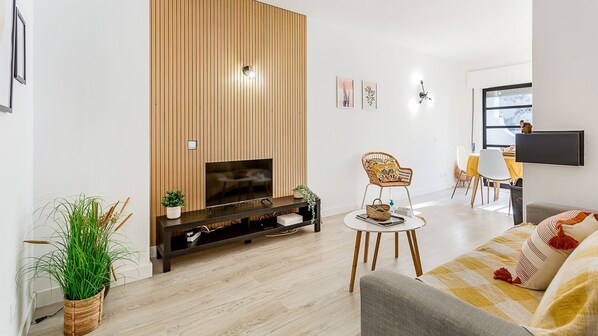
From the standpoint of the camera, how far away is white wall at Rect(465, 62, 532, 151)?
5949 millimetres

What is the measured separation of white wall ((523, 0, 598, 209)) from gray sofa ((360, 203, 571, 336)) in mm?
1961

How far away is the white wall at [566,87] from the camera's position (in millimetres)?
2094

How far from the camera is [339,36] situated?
440 centimetres

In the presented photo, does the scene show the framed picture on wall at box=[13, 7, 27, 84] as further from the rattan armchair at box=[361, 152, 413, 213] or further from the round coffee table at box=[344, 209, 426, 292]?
the rattan armchair at box=[361, 152, 413, 213]

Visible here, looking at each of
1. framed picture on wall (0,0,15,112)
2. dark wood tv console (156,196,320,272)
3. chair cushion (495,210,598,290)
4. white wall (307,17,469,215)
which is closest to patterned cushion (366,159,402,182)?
white wall (307,17,469,215)

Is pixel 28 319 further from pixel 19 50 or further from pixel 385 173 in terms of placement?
pixel 385 173

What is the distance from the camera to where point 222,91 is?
3303 millimetres

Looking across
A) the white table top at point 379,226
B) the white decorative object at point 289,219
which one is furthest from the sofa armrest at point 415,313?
the white decorative object at point 289,219

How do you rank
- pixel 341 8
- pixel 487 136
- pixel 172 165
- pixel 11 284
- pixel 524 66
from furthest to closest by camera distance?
1. pixel 487 136
2. pixel 524 66
3. pixel 341 8
4. pixel 172 165
5. pixel 11 284

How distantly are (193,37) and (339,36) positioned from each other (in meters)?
2.21

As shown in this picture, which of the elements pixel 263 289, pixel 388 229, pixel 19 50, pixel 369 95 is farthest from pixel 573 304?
pixel 369 95

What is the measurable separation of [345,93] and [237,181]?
7.37 ft

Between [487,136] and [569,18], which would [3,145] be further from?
[487,136]

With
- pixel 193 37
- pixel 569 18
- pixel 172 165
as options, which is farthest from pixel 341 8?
pixel 172 165
